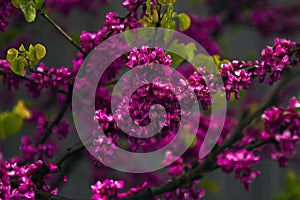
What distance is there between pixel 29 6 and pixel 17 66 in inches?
A: 4.3

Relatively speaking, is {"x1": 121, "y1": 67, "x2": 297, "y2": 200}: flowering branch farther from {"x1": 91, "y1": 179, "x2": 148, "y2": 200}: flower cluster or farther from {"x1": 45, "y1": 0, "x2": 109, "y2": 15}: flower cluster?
{"x1": 45, "y1": 0, "x2": 109, "y2": 15}: flower cluster

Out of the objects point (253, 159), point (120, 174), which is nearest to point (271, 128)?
point (253, 159)

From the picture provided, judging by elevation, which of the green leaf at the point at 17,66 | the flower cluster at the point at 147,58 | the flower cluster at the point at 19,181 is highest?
Answer: the flower cluster at the point at 147,58

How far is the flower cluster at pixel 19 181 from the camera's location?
85 cm

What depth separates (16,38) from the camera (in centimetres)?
175

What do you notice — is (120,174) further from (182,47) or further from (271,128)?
(271,128)

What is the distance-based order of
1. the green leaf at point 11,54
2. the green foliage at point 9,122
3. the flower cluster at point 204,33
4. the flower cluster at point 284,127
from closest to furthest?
the flower cluster at point 284,127 < the green leaf at point 11,54 < the green foliage at point 9,122 < the flower cluster at point 204,33

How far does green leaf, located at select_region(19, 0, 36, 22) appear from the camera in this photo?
0.92 m

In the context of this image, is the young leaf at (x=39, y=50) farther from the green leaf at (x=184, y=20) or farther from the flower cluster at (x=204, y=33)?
the flower cluster at (x=204, y=33)

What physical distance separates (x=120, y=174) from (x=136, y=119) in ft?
4.19

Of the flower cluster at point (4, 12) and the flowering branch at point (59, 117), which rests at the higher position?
the flower cluster at point (4, 12)

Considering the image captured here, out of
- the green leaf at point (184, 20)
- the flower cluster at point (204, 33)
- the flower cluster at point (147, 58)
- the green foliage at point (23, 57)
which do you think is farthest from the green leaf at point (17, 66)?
the flower cluster at point (204, 33)

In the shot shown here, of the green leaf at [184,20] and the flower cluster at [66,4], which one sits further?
the flower cluster at [66,4]

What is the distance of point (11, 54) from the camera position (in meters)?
0.91
